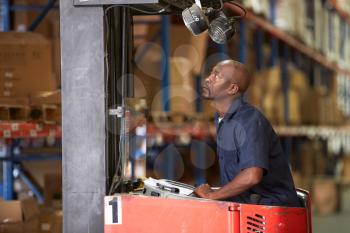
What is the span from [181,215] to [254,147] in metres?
0.56

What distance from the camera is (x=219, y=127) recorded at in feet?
13.3

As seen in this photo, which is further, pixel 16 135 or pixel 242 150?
pixel 16 135

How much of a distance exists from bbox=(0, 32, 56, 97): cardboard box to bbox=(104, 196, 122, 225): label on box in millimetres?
2587

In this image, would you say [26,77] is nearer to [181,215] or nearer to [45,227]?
[45,227]

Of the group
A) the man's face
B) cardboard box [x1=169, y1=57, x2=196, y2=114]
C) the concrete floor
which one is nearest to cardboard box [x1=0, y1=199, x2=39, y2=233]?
the man's face

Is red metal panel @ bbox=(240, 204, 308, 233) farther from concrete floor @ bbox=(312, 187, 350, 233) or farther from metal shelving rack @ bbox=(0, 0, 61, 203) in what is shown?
concrete floor @ bbox=(312, 187, 350, 233)

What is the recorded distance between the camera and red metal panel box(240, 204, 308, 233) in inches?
132

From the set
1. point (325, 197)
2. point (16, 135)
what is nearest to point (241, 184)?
point (16, 135)

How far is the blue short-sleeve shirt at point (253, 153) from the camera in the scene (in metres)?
3.68

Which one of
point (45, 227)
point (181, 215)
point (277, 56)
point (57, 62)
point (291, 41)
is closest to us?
point (181, 215)

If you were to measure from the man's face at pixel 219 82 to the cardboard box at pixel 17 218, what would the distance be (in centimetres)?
196

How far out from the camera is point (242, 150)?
3.70 metres

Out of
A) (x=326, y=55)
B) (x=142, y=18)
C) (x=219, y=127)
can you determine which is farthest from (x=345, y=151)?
(x=219, y=127)

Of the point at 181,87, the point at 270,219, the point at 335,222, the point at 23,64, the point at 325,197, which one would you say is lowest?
the point at 335,222
